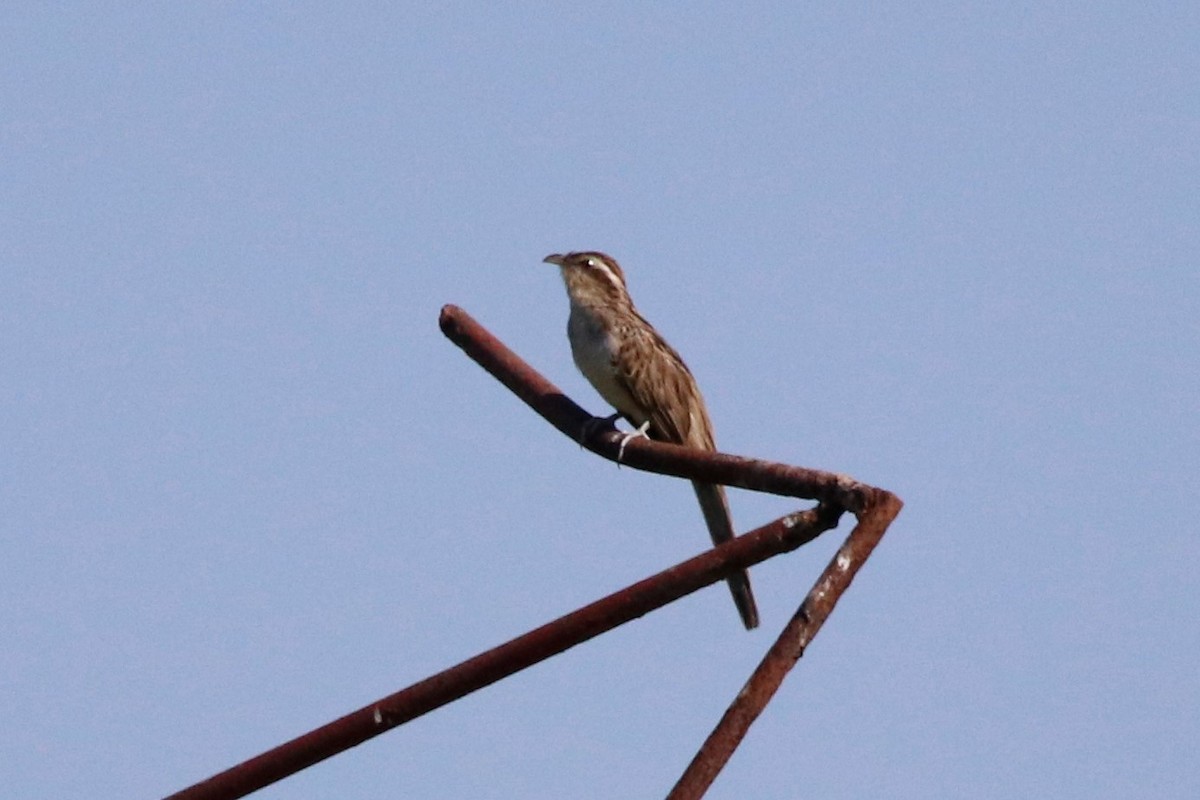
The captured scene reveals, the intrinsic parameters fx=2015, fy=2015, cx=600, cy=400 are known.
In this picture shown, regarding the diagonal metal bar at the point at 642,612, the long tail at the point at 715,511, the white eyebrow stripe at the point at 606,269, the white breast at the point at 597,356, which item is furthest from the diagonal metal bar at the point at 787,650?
the white eyebrow stripe at the point at 606,269

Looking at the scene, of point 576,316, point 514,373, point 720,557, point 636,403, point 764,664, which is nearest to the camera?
point 764,664

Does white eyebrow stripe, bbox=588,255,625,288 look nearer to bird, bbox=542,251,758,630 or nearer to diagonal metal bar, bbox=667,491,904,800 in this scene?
bird, bbox=542,251,758,630

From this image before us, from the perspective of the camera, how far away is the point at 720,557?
4.02m

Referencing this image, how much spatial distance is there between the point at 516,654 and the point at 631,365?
21.7 feet

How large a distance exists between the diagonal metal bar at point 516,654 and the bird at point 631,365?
5.75 m

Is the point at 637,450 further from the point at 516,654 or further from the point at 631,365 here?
the point at 631,365

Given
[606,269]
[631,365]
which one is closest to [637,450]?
[631,365]

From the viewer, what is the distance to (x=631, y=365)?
1068 cm

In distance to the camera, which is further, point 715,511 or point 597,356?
point 597,356

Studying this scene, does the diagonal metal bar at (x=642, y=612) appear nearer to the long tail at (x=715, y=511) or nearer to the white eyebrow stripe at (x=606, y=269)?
the long tail at (x=715, y=511)

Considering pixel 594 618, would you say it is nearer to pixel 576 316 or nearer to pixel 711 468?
pixel 711 468

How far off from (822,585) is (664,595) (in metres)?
0.41

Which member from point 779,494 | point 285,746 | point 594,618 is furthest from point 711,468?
point 285,746

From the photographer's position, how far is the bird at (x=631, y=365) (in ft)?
34.1
